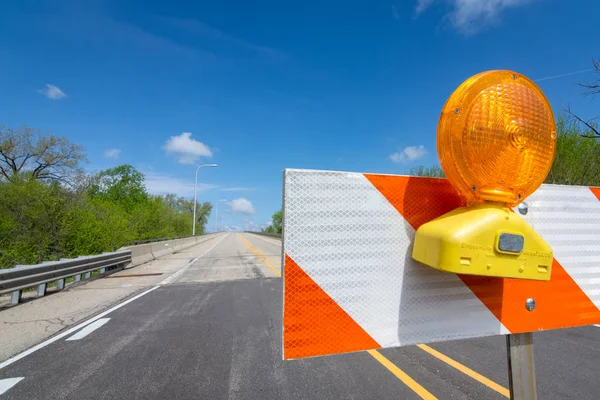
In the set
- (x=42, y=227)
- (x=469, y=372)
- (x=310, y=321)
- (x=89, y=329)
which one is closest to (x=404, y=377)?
(x=469, y=372)

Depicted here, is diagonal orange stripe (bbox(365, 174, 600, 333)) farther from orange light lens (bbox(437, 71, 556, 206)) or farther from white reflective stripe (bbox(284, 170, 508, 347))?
orange light lens (bbox(437, 71, 556, 206))

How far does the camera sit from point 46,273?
8.67m

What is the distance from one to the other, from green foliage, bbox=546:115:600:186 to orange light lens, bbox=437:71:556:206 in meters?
20.1

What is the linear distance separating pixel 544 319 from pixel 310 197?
1243mm

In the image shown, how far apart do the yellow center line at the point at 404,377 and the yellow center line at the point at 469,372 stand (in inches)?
27.2

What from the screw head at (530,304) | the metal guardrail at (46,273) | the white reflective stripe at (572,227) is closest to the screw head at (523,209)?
the white reflective stripe at (572,227)

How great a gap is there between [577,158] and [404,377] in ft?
63.1

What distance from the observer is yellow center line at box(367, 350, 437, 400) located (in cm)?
331

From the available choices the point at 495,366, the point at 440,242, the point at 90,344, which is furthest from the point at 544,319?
the point at 90,344

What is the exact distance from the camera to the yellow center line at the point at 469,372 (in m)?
3.38

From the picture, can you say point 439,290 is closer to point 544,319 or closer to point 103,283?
point 544,319

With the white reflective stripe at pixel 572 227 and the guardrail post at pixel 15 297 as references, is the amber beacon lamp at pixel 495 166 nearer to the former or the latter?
the white reflective stripe at pixel 572 227

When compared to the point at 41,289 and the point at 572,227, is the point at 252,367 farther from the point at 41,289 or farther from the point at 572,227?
the point at 41,289

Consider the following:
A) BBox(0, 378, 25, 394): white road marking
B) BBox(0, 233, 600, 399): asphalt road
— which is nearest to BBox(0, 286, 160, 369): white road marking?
BBox(0, 233, 600, 399): asphalt road
